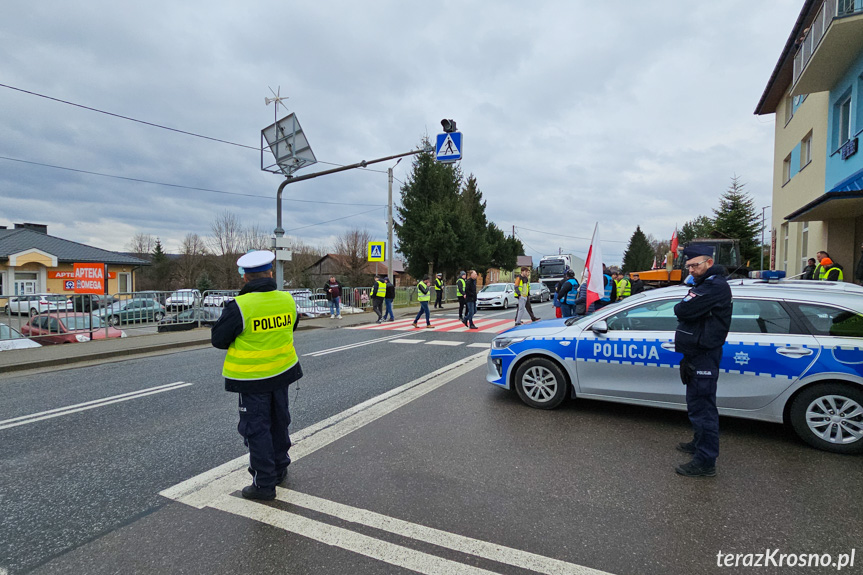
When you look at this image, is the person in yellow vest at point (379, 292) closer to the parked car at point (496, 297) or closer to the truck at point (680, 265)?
the parked car at point (496, 297)

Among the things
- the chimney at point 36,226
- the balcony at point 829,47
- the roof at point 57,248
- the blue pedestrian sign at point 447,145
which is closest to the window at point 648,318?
the blue pedestrian sign at point 447,145

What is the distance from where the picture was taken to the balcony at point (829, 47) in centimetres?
985

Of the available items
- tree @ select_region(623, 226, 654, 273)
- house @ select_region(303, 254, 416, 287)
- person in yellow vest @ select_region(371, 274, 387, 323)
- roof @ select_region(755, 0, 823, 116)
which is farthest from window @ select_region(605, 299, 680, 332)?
tree @ select_region(623, 226, 654, 273)

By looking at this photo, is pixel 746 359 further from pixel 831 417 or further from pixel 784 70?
pixel 784 70

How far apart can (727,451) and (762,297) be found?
153 cm

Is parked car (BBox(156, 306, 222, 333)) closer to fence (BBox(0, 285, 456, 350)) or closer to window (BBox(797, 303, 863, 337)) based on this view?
fence (BBox(0, 285, 456, 350))

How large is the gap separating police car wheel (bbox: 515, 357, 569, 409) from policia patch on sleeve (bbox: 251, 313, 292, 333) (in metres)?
2.99

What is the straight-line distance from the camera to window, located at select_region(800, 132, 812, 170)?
1535 cm

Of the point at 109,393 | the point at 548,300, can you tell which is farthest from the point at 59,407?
the point at 548,300

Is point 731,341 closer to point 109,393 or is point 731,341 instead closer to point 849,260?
point 109,393

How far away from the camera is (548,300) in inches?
1242

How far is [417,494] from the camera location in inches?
124

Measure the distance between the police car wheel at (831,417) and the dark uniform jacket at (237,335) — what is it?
174 inches

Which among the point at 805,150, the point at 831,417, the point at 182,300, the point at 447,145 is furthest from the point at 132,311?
the point at 805,150
